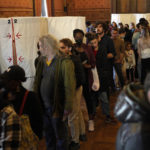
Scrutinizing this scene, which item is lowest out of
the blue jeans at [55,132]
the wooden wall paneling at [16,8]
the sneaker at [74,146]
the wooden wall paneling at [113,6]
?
the sneaker at [74,146]

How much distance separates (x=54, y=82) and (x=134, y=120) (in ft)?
6.49

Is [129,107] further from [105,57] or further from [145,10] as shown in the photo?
[145,10]

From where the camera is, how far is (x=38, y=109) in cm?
265

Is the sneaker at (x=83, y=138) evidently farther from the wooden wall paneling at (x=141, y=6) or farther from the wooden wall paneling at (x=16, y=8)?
the wooden wall paneling at (x=141, y=6)

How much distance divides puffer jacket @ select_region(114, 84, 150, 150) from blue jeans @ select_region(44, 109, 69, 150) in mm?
2003

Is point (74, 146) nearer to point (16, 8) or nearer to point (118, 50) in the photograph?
point (118, 50)

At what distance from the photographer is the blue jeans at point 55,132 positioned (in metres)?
3.43

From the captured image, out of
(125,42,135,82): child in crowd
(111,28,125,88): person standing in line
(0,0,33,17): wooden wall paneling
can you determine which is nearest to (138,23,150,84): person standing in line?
(111,28,125,88): person standing in line

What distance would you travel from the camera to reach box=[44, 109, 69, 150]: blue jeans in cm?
343

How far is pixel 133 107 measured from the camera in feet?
4.49

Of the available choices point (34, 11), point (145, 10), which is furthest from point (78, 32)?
point (145, 10)

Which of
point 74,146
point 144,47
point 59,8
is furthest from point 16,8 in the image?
point 74,146

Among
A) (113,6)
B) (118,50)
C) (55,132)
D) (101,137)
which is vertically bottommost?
(101,137)

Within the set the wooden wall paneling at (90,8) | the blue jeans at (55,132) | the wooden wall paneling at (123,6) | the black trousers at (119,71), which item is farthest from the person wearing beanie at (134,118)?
the wooden wall paneling at (123,6)
